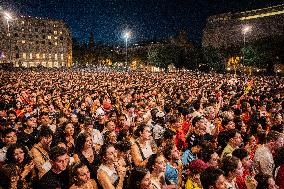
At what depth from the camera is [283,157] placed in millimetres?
4809

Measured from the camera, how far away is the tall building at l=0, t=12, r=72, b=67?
97750mm

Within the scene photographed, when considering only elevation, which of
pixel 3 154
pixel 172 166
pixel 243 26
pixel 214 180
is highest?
pixel 243 26

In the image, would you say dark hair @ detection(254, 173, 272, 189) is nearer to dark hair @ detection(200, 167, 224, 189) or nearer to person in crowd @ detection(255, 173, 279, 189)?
person in crowd @ detection(255, 173, 279, 189)

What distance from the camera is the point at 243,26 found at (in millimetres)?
85750

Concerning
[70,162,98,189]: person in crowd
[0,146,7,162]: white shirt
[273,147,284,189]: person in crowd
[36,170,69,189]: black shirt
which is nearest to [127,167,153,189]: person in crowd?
[70,162,98,189]: person in crowd

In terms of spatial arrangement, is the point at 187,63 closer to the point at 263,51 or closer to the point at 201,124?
the point at 263,51

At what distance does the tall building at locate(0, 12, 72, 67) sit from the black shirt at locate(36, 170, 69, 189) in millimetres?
98968

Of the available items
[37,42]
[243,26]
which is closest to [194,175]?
[243,26]

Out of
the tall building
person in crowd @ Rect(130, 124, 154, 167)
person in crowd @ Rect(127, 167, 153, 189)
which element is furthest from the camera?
the tall building

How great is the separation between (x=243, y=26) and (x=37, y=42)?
6173 centimetres

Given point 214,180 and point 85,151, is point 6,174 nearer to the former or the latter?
point 85,151

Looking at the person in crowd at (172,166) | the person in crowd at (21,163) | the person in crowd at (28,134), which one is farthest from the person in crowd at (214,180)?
the person in crowd at (28,134)

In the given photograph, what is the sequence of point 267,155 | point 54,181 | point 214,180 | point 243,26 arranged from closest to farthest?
point 214,180, point 54,181, point 267,155, point 243,26

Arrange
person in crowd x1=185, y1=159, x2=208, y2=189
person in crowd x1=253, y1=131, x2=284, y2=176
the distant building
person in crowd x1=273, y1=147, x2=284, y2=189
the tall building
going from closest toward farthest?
person in crowd x1=185, y1=159, x2=208, y2=189 → person in crowd x1=273, y1=147, x2=284, y2=189 → person in crowd x1=253, y1=131, x2=284, y2=176 → the distant building → the tall building
